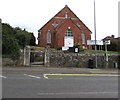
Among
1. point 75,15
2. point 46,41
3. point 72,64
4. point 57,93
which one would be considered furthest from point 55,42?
point 57,93

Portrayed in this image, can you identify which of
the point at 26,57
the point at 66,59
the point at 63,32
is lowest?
the point at 66,59

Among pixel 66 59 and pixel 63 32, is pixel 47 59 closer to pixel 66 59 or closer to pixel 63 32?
pixel 66 59

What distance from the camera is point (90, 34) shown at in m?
53.8

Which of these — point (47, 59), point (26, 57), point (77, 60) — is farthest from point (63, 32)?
→ point (26, 57)

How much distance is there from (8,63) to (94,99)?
1731 centimetres

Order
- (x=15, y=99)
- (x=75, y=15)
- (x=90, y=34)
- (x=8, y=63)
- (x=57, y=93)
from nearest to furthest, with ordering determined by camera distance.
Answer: (x=15, y=99) → (x=57, y=93) → (x=8, y=63) → (x=90, y=34) → (x=75, y=15)

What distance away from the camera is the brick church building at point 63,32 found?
162 feet

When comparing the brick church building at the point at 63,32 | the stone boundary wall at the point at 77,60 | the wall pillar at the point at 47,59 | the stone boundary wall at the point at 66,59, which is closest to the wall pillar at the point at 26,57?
the stone boundary wall at the point at 66,59

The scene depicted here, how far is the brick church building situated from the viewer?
162 ft

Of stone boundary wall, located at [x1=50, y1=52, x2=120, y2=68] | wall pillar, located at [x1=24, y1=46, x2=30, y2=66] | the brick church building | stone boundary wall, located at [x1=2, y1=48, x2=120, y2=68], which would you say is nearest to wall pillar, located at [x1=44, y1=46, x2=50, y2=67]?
stone boundary wall, located at [x1=2, y1=48, x2=120, y2=68]

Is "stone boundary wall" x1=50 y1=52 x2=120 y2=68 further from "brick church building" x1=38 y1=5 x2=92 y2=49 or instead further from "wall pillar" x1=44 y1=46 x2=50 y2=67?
"brick church building" x1=38 y1=5 x2=92 y2=49

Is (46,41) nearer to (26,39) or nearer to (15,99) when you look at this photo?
(26,39)

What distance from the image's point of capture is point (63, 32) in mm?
49438

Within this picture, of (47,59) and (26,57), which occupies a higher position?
(26,57)
